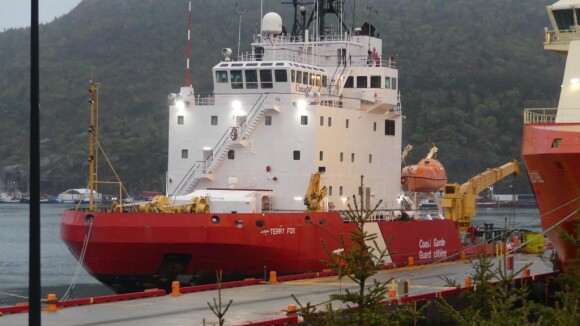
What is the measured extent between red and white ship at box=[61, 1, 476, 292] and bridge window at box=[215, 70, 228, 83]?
0.03 meters

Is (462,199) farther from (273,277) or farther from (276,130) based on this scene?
(273,277)

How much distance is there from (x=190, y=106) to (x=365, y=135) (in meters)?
5.35

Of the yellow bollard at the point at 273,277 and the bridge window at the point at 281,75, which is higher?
the bridge window at the point at 281,75

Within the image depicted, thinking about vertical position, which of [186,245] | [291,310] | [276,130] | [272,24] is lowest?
[291,310]

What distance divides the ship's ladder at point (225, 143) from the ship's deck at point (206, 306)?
5.64 metres

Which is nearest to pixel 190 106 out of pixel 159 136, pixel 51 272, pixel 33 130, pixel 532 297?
pixel 532 297

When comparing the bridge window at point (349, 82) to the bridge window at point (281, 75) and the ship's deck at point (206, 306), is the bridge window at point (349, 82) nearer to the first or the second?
the bridge window at point (281, 75)

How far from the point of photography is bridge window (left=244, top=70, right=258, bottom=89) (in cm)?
3491

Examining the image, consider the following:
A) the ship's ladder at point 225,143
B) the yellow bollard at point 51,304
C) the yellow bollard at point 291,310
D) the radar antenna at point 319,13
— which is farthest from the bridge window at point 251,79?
the yellow bollard at point 291,310

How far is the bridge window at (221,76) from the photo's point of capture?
1389 inches

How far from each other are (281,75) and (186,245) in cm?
713

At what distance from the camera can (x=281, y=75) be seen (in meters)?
34.7

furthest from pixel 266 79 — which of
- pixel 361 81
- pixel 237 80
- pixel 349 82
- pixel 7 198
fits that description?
pixel 7 198

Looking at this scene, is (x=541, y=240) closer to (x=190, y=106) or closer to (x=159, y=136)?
(x=190, y=106)
